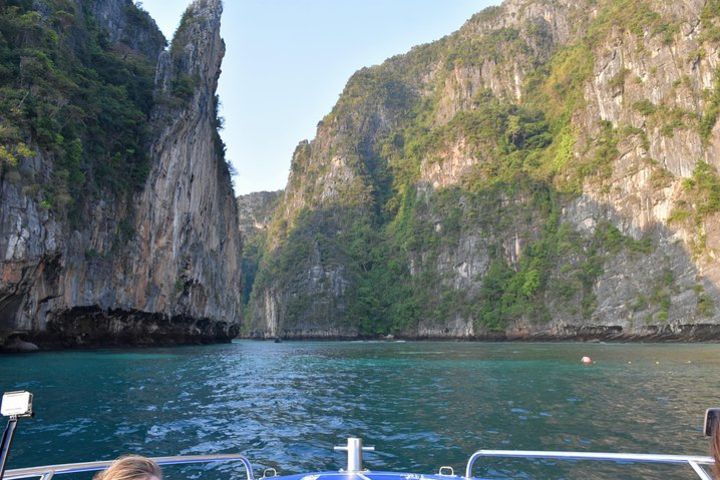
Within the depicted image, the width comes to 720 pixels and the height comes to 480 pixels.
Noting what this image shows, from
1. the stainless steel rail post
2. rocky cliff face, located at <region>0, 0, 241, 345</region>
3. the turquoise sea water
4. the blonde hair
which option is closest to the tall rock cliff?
rocky cliff face, located at <region>0, 0, 241, 345</region>

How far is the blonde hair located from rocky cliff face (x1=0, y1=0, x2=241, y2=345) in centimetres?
3063

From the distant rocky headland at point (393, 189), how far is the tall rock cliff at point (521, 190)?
39 cm

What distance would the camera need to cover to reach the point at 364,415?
44.6ft

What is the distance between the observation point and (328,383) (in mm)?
20906

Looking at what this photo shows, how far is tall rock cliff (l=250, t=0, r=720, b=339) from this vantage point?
67.2 metres

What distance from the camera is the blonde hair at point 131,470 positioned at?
2.29 m

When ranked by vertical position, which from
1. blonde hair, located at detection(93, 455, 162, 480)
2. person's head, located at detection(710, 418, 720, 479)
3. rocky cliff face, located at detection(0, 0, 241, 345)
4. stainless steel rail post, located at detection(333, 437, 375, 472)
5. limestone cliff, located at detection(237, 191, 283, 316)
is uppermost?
limestone cliff, located at detection(237, 191, 283, 316)

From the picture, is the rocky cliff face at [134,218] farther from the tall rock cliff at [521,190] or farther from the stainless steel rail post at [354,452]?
the tall rock cliff at [521,190]

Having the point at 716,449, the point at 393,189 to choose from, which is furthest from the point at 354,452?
the point at 393,189

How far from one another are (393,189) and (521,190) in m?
43.0

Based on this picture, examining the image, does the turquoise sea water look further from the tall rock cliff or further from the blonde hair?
the tall rock cliff

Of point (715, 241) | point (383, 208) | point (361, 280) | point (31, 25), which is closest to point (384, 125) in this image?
point (383, 208)

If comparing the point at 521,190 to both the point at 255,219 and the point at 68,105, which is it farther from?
the point at 255,219

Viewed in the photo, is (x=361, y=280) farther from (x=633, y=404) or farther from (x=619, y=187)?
(x=633, y=404)
